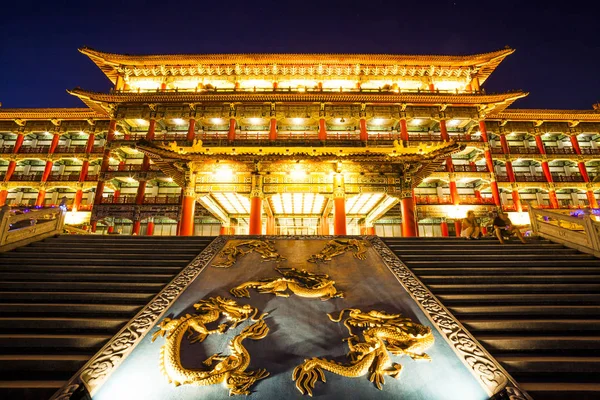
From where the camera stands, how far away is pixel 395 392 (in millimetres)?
2393

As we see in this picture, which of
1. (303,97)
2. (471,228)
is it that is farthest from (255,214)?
(303,97)

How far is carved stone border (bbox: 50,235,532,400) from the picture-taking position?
7.66 ft

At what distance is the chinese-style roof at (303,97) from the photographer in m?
18.3

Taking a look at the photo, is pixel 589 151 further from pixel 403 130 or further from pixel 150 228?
pixel 150 228

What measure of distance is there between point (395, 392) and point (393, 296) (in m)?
1.68

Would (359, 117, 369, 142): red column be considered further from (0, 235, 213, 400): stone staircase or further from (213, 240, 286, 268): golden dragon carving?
(0, 235, 213, 400): stone staircase

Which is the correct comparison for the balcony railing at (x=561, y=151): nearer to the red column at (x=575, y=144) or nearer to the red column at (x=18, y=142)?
the red column at (x=575, y=144)

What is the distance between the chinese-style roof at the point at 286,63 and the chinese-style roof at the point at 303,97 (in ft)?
12.5

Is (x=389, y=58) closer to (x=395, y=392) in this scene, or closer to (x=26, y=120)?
(x=395, y=392)

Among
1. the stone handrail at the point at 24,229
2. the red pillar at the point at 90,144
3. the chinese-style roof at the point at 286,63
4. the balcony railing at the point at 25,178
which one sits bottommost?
the stone handrail at the point at 24,229

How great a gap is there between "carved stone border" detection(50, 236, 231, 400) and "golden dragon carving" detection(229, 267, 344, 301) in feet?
3.26

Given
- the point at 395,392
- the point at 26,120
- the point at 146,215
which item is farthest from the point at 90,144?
the point at 395,392

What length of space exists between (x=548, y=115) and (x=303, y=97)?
2119 centimetres

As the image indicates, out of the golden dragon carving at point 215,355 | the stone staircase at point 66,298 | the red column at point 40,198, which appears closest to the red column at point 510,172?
the stone staircase at point 66,298
